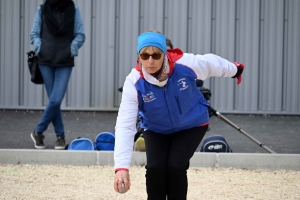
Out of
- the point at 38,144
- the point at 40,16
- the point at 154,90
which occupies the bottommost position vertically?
the point at 38,144

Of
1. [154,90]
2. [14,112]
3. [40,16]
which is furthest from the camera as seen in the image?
[14,112]

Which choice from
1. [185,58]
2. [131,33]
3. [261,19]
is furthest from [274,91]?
[185,58]

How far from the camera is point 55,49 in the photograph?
961 centimetres

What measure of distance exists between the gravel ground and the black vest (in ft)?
4.63

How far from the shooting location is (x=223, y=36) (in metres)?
14.6

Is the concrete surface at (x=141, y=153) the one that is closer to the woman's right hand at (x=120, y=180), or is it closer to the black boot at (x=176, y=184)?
the black boot at (x=176, y=184)


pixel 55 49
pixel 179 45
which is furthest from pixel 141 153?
pixel 179 45

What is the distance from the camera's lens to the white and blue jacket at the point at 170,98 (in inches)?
200

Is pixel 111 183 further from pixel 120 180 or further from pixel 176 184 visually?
pixel 120 180

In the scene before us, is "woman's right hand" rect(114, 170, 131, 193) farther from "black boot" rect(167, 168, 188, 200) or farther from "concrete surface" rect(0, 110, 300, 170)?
"concrete surface" rect(0, 110, 300, 170)

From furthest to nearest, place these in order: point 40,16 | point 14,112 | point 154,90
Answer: point 14,112, point 40,16, point 154,90

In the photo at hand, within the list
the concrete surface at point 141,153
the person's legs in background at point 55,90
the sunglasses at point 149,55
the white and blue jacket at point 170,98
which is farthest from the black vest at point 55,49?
the sunglasses at point 149,55

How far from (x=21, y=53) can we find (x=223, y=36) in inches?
155

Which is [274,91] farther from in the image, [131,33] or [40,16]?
[40,16]
